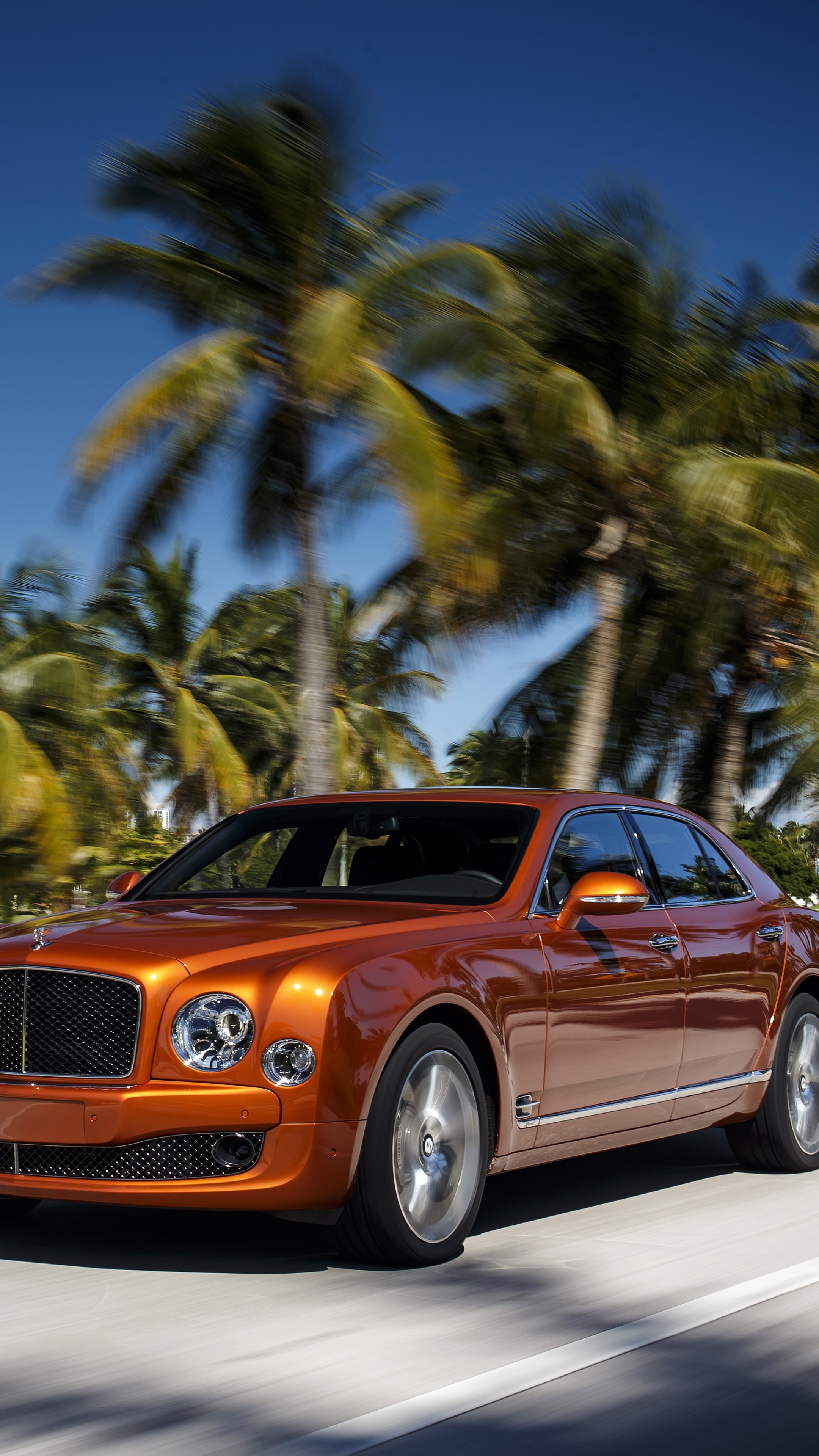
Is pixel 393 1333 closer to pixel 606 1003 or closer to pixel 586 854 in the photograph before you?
pixel 606 1003

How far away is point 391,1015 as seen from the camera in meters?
5.34

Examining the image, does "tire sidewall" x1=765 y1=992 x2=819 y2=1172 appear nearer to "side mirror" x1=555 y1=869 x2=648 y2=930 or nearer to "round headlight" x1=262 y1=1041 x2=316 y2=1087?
"side mirror" x1=555 y1=869 x2=648 y2=930

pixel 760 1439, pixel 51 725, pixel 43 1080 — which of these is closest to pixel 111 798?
pixel 51 725

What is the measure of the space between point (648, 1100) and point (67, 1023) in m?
2.43

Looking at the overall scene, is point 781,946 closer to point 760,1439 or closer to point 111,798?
point 760,1439

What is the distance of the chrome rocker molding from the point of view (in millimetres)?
6051

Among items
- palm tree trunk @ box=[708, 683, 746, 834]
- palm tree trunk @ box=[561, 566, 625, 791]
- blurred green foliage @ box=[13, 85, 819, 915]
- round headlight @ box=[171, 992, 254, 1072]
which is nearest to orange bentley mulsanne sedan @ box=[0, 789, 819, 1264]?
round headlight @ box=[171, 992, 254, 1072]

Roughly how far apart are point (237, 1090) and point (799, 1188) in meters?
3.22

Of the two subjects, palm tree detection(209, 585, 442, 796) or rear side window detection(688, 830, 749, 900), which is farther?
palm tree detection(209, 585, 442, 796)

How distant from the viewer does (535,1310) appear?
16.1 feet

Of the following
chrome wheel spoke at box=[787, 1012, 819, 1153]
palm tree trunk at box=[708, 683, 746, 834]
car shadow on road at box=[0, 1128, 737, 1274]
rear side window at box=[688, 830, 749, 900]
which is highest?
palm tree trunk at box=[708, 683, 746, 834]

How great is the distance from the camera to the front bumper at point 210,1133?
5.12 metres

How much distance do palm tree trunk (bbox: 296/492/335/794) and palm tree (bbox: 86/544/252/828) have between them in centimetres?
1491

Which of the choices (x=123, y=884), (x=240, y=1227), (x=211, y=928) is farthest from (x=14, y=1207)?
(x=123, y=884)
